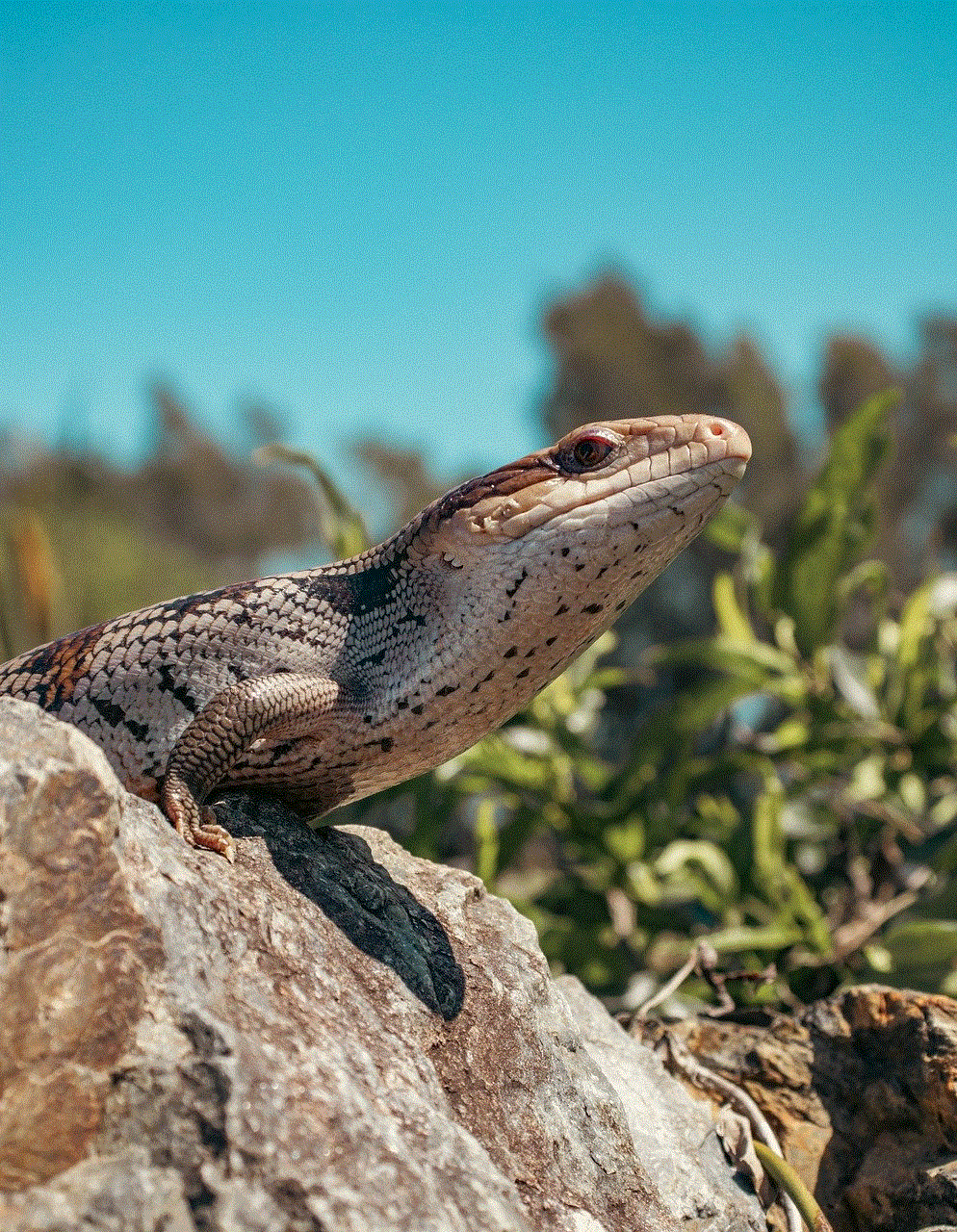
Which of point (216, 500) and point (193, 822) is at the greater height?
point (193, 822)

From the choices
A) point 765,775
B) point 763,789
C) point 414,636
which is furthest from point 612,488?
point 763,789

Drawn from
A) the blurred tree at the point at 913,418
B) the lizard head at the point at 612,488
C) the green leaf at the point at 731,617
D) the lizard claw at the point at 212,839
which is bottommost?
the blurred tree at the point at 913,418

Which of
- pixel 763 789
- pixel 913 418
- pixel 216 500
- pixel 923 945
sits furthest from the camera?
pixel 216 500

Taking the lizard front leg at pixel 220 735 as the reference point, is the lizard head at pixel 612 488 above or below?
above

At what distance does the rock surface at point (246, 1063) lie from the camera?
7.29ft

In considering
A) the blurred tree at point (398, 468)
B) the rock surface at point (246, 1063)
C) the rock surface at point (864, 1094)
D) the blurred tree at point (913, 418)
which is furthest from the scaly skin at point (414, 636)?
the blurred tree at point (398, 468)

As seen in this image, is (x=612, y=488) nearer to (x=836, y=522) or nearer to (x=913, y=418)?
(x=836, y=522)

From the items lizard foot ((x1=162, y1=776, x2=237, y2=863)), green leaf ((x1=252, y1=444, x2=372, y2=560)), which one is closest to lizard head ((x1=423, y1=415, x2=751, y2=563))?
lizard foot ((x1=162, y1=776, x2=237, y2=863))

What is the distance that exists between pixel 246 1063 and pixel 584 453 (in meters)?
1.92

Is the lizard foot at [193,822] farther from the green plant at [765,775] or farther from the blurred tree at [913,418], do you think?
the blurred tree at [913,418]

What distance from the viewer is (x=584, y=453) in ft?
11.8

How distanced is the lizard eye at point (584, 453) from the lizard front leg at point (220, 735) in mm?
955

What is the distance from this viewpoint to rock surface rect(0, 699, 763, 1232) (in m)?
2.22

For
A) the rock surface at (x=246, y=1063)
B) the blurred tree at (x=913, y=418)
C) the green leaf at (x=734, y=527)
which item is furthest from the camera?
the blurred tree at (x=913, y=418)
